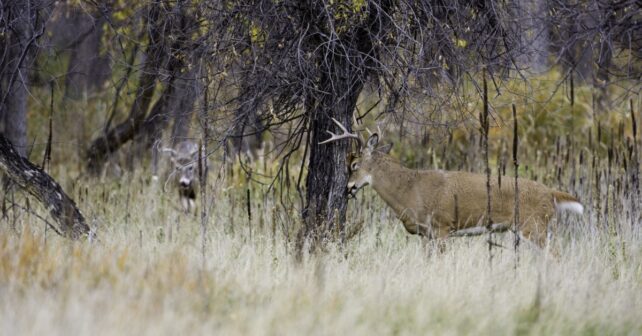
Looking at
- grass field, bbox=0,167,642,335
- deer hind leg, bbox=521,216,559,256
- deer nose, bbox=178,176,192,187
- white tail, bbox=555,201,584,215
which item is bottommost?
grass field, bbox=0,167,642,335

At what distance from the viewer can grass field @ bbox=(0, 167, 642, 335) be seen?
5.66 meters

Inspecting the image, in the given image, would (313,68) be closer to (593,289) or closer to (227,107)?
(227,107)

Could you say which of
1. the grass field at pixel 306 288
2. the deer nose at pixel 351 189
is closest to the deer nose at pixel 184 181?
the grass field at pixel 306 288

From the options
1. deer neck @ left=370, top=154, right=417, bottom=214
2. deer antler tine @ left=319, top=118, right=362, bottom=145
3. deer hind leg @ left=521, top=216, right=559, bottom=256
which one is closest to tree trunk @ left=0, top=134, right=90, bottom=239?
deer antler tine @ left=319, top=118, right=362, bottom=145

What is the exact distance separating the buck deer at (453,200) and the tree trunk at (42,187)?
2.67 meters

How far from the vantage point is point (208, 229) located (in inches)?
409

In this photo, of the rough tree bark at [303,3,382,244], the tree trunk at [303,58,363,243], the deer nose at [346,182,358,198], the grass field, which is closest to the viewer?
the grass field

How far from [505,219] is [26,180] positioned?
4.69m

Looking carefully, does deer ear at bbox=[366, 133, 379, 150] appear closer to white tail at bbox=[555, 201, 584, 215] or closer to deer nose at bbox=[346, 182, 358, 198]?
deer nose at bbox=[346, 182, 358, 198]

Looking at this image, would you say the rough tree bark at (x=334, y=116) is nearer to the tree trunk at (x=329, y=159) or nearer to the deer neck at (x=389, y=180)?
the tree trunk at (x=329, y=159)

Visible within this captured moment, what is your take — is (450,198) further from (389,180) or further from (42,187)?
(42,187)

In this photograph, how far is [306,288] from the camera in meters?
6.61

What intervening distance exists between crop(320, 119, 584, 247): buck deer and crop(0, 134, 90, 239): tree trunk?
267 cm

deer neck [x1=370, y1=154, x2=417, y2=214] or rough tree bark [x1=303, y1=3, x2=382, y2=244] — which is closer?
rough tree bark [x1=303, y1=3, x2=382, y2=244]
